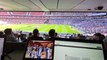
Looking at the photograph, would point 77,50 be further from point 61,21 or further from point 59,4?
point 61,21

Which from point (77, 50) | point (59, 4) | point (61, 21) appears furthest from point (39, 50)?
point (61, 21)

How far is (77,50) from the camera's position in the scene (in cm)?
103

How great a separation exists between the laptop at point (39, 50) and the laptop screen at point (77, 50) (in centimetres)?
8

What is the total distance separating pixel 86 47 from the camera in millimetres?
1019

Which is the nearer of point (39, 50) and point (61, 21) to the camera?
point (39, 50)

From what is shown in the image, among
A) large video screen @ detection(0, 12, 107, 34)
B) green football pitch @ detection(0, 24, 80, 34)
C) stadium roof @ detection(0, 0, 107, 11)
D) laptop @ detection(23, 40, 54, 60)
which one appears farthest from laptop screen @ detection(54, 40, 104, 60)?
green football pitch @ detection(0, 24, 80, 34)

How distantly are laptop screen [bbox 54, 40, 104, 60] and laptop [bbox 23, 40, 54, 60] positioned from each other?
0.27 ft

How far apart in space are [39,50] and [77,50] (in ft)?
1.02

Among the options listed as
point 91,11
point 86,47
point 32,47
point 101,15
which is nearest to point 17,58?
point 32,47

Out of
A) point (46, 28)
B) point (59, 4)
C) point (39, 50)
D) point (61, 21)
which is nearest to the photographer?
point (39, 50)

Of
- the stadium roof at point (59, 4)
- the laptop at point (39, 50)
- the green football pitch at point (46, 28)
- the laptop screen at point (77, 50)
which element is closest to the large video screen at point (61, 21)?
the green football pitch at point (46, 28)

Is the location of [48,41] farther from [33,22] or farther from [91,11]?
[33,22]

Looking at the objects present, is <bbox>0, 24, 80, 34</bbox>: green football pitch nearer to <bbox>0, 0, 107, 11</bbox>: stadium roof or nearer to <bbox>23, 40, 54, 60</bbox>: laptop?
<bbox>0, 0, 107, 11</bbox>: stadium roof

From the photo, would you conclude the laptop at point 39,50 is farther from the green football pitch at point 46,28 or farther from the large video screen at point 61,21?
the green football pitch at point 46,28
